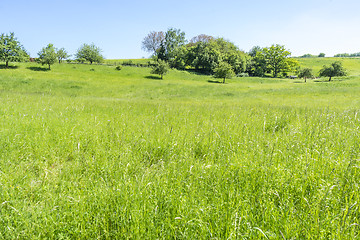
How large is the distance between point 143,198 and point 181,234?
0.60 meters

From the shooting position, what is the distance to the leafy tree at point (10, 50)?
47391 mm

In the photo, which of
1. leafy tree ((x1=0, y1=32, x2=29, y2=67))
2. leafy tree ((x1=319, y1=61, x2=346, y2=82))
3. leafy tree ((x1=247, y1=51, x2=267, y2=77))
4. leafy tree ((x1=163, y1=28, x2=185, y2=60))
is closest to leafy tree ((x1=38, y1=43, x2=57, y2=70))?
leafy tree ((x1=0, y1=32, x2=29, y2=67))

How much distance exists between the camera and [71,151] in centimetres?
412

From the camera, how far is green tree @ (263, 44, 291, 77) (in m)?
85.6

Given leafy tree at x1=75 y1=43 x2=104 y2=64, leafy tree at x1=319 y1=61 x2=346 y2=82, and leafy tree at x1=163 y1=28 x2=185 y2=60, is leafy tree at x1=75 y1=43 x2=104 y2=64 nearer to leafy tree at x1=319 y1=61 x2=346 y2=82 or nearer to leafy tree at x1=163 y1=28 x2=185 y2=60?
leafy tree at x1=163 y1=28 x2=185 y2=60

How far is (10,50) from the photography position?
49.0m

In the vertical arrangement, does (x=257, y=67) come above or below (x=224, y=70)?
above

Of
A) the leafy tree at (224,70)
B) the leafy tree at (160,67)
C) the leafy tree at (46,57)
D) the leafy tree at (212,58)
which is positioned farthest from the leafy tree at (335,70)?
the leafy tree at (46,57)

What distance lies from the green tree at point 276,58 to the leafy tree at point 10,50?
96.4m

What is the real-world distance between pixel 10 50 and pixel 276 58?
340 feet

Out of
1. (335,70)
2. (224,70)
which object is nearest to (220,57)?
(224,70)

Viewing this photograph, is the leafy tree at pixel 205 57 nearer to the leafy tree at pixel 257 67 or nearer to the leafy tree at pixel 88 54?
the leafy tree at pixel 257 67

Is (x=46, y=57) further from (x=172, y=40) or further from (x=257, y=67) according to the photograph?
(x=257, y=67)

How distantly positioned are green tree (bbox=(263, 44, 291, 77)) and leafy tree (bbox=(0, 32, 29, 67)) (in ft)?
316
